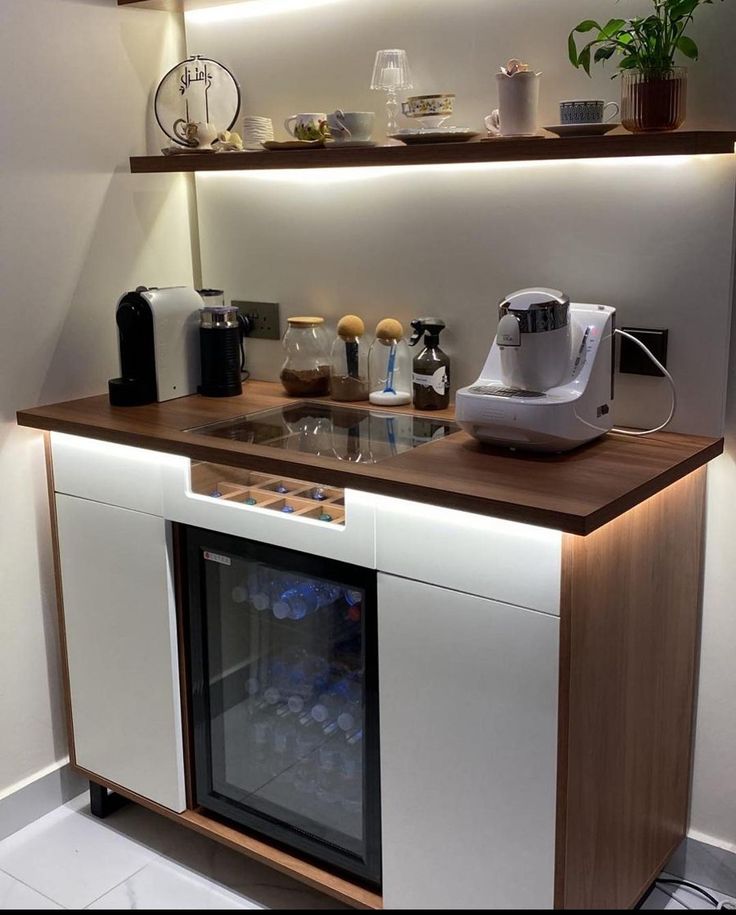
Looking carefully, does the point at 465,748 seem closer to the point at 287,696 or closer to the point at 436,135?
the point at 287,696

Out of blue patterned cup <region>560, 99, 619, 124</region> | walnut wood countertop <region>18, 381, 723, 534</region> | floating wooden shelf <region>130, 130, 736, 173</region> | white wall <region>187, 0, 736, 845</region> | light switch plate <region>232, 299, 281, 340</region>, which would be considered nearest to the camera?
walnut wood countertop <region>18, 381, 723, 534</region>

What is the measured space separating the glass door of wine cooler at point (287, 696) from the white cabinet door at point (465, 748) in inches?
2.9

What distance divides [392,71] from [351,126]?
15cm

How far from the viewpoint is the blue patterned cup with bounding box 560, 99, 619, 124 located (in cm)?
188

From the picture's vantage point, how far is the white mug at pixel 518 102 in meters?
1.97

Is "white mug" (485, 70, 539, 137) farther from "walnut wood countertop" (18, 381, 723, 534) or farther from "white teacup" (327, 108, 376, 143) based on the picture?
"walnut wood countertop" (18, 381, 723, 534)

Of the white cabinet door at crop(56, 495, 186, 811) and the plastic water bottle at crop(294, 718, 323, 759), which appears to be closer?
the plastic water bottle at crop(294, 718, 323, 759)

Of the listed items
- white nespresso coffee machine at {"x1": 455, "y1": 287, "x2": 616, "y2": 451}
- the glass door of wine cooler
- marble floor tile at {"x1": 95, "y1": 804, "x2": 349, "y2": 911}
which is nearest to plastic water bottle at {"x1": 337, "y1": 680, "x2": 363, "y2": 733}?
the glass door of wine cooler

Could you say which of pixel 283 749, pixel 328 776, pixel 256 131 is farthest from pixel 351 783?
pixel 256 131

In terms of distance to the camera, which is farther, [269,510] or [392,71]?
[392,71]

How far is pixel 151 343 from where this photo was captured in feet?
7.92

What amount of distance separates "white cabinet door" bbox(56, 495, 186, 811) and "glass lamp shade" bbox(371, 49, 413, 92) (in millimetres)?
1017

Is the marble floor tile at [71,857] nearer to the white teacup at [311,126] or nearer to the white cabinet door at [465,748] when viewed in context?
the white cabinet door at [465,748]

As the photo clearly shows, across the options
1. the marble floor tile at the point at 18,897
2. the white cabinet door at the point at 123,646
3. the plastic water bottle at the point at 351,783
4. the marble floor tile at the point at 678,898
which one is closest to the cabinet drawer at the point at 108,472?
the white cabinet door at the point at 123,646
